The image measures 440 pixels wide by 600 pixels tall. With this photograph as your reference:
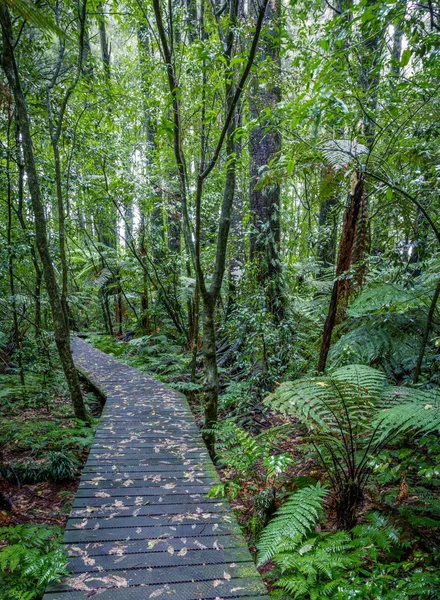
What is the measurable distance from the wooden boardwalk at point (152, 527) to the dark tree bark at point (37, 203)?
3.43 ft

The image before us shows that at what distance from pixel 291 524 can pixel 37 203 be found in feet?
14.7

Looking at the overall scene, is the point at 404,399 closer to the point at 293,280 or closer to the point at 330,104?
the point at 330,104

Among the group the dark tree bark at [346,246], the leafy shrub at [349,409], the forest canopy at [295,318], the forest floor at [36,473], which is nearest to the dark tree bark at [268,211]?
the forest canopy at [295,318]

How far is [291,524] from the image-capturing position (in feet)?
8.07

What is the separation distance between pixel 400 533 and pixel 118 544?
1970mm

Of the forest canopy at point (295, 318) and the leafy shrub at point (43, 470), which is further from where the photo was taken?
the leafy shrub at point (43, 470)

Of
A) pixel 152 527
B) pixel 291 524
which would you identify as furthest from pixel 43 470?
pixel 291 524

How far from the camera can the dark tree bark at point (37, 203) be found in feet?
13.9

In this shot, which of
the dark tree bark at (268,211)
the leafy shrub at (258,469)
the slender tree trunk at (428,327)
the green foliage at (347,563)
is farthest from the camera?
the dark tree bark at (268,211)

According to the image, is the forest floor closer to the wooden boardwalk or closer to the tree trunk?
the wooden boardwalk

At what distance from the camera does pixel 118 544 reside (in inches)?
100

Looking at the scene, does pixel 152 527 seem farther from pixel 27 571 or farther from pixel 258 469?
pixel 258 469

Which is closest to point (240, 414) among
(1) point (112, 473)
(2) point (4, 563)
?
(1) point (112, 473)

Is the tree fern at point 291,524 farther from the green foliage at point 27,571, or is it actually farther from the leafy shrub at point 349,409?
the green foliage at point 27,571
